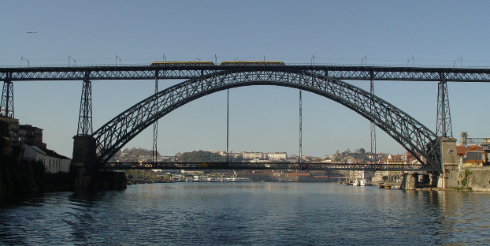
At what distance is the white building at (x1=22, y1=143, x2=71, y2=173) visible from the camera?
205 feet

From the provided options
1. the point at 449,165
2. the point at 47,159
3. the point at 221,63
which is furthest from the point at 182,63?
the point at 449,165

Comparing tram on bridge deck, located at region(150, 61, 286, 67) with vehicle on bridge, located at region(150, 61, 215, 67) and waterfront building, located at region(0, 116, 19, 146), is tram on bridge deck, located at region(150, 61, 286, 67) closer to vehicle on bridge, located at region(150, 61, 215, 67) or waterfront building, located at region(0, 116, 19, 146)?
vehicle on bridge, located at region(150, 61, 215, 67)

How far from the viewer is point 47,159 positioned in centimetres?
6800

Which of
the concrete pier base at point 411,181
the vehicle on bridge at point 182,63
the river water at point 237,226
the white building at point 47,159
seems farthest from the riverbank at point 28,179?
the concrete pier base at point 411,181

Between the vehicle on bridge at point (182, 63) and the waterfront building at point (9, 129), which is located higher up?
the vehicle on bridge at point (182, 63)

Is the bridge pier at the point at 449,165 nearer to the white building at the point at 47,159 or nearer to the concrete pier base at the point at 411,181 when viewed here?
the concrete pier base at the point at 411,181

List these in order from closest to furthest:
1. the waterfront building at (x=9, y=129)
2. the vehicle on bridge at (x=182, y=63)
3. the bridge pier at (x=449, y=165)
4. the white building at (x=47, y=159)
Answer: the waterfront building at (x=9, y=129), the white building at (x=47, y=159), the vehicle on bridge at (x=182, y=63), the bridge pier at (x=449, y=165)

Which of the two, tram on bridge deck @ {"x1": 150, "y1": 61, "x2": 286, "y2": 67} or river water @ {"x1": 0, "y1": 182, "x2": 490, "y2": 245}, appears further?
tram on bridge deck @ {"x1": 150, "y1": 61, "x2": 286, "y2": 67}

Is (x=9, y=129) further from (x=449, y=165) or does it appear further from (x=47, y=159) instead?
(x=449, y=165)

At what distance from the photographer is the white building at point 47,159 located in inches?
2466

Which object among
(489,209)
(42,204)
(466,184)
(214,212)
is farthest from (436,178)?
(42,204)

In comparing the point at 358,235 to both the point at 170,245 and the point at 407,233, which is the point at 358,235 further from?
the point at 170,245

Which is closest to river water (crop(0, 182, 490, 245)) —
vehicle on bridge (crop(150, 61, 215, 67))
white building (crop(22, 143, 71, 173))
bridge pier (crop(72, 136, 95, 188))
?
white building (crop(22, 143, 71, 173))

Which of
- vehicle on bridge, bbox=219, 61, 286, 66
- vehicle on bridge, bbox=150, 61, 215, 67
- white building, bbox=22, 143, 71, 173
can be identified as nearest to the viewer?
white building, bbox=22, 143, 71, 173
